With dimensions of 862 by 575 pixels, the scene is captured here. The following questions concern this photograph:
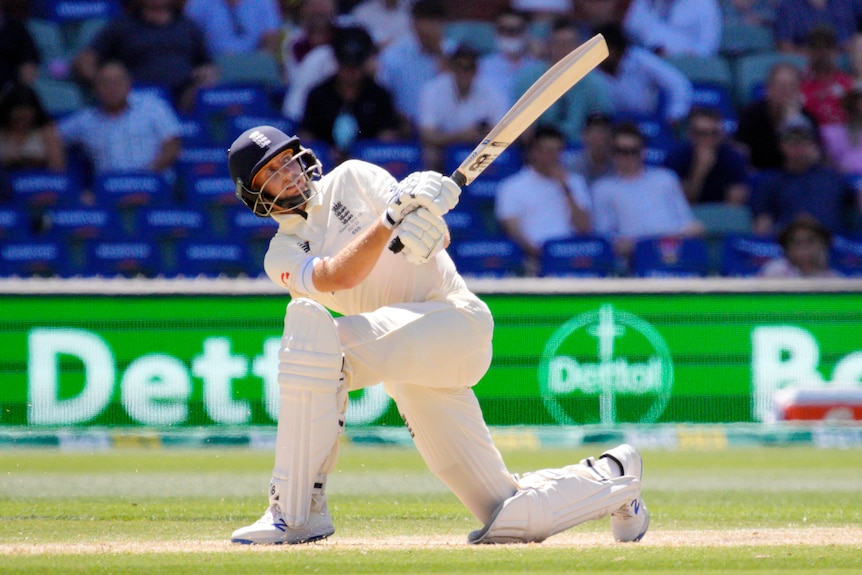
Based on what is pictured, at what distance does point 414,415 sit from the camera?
430 centimetres

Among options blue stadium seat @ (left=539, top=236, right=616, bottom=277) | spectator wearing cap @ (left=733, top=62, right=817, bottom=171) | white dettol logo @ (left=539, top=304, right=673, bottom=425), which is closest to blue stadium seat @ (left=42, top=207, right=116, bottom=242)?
blue stadium seat @ (left=539, top=236, right=616, bottom=277)

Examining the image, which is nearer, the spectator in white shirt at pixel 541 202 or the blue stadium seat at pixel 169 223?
the blue stadium seat at pixel 169 223

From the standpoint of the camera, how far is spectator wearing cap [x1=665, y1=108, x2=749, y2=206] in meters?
10.9

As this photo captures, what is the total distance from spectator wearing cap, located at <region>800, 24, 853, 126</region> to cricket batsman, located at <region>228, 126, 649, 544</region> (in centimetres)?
798

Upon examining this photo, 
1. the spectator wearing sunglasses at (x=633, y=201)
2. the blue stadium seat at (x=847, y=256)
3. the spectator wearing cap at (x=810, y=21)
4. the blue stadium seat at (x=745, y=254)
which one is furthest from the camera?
the spectator wearing cap at (x=810, y=21)

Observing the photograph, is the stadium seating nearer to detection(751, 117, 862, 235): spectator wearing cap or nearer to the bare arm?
detection(751, 117, 862, 235): spectator wearing cap

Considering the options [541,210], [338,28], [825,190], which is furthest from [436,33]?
[825,190]

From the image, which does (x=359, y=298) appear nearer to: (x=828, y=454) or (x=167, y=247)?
(x=828, y=454)

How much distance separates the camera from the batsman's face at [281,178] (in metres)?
4.23

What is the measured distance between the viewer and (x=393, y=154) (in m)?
10.6

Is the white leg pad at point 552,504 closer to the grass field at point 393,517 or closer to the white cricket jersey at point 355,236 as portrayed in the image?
the grass field at point 393,517

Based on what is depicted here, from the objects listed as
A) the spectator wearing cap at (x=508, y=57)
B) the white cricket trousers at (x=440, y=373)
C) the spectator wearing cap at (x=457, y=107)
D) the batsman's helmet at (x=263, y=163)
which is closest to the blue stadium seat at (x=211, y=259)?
the spectator wearing cap at (x=457, y=107)

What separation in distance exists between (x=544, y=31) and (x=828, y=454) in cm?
512

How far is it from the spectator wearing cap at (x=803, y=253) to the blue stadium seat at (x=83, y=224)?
500 cm
